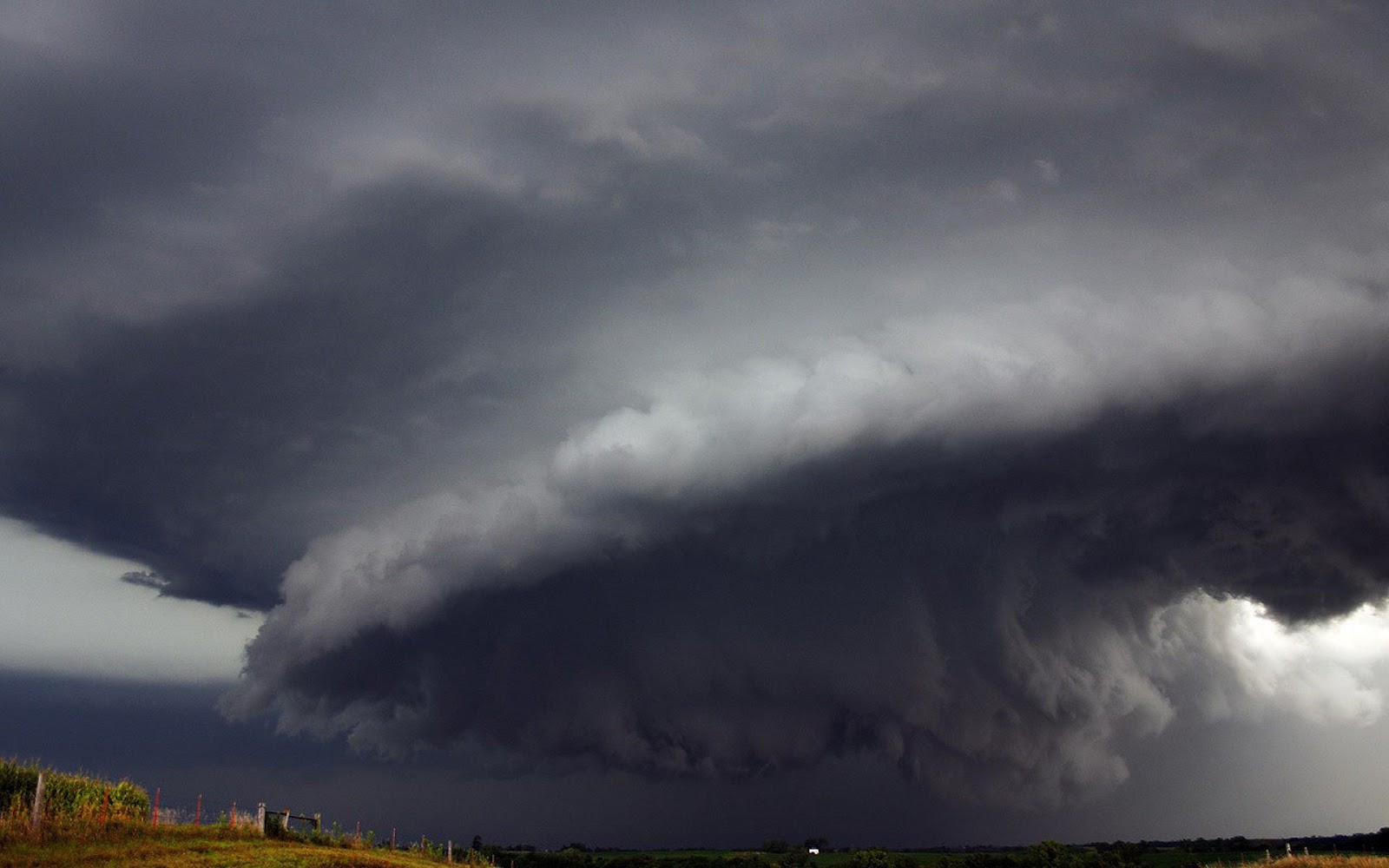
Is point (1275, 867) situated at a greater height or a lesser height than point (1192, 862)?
greater

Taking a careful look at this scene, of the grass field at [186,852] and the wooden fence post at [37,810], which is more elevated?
the wooden fence post at [37,810]

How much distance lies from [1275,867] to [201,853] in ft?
298

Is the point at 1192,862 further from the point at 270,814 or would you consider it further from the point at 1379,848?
the point at 270,814

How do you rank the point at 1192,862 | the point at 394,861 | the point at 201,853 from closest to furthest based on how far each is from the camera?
the point at 201,853 → the point at 394,861 → the point at 1192,862

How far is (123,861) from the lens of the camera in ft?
178

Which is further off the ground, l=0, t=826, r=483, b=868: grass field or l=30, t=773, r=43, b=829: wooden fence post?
l=30, t=773, r=43, b=829: wooden fence post

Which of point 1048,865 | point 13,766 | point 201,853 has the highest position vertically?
point 13,766

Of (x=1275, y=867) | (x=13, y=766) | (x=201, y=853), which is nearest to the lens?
(x=201, y=853)

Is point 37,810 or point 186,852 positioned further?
point 186,852

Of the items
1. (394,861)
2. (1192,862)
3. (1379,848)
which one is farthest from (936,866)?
(394,861)

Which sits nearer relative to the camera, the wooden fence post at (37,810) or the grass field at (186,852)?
the grass field at (186,852)

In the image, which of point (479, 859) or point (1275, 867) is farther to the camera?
point (479, 859)

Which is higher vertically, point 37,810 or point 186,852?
point 37,810

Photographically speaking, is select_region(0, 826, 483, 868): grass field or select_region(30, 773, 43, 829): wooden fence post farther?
select_region(30, 773, 43, 829): wooden fence post
